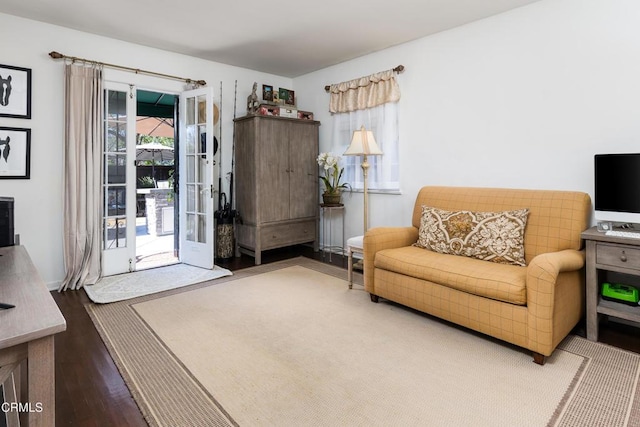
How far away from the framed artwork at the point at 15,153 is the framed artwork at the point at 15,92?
153mm

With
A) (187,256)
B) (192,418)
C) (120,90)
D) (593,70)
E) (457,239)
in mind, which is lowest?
(192,418)

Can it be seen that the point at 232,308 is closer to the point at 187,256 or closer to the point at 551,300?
the point at 187,256

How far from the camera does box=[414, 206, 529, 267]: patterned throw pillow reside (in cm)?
257

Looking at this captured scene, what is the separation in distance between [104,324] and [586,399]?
2971 millimetres

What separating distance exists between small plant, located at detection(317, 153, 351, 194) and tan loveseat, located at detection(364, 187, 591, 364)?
142 centimetres

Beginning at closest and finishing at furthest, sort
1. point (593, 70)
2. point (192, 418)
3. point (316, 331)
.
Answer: point (192, 418) < point (316, 331) < point (593, 70)

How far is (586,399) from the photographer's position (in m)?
1.71

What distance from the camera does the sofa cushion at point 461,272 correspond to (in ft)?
7.06

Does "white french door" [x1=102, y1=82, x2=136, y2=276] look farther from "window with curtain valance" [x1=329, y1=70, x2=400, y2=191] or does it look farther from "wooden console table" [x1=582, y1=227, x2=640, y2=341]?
"wooden console table" [x1=582, y1=227, x2=640, y2=341]

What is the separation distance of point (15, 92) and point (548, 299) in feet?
14.6

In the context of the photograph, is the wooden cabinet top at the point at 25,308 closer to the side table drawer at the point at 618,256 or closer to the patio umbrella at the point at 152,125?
the side table drawer at the point at 618,256

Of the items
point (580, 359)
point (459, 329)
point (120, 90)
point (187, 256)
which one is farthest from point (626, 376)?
point (120, 90)

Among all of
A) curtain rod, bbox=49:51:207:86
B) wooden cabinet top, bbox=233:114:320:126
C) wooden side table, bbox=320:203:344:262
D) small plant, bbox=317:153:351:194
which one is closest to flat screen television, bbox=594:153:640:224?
→ small plant, bbox=317:153:351:194

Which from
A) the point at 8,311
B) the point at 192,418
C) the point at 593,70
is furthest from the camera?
the point at 593,70
